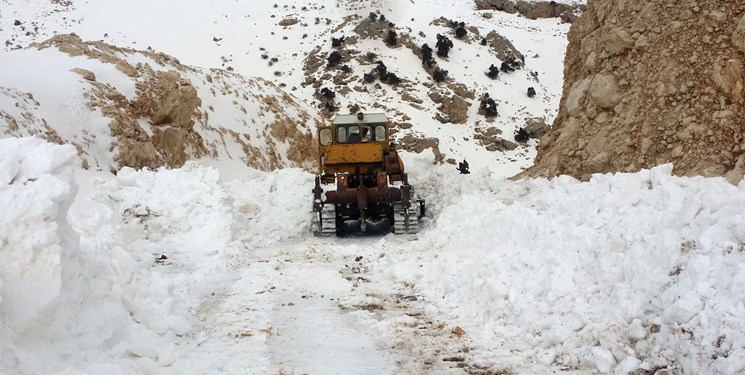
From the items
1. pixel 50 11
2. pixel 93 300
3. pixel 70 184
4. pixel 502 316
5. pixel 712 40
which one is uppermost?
pixel 50 11

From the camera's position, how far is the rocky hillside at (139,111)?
1697 cm

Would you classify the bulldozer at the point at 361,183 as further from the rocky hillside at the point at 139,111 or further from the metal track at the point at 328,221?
the rocky hillside at the point at 139,111

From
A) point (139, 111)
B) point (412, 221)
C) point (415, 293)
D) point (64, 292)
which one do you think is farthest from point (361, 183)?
point (139, 111)

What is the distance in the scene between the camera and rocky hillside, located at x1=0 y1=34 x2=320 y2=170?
1697 cm

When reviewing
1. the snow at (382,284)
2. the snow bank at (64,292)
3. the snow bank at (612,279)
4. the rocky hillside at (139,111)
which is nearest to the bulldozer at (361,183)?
the snow at (382,284)

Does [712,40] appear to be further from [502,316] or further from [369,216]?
[369,216]

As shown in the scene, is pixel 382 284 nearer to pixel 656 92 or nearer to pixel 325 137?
pixel 656 92

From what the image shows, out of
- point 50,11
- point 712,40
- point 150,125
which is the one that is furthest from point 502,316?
point 50,11

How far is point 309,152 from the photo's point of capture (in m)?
29.8

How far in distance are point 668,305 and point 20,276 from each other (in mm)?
5482

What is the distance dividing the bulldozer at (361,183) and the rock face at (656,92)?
3.59 m

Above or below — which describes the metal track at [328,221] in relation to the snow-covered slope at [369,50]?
below

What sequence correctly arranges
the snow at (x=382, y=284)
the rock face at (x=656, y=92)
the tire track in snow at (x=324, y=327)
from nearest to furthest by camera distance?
1. the snow at (x=382, y=284)
2. the tire track in snow at (x=324, y=327)
3. the rock face at (x=656, y=92)

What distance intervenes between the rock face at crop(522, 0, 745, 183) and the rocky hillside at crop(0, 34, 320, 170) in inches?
537
